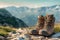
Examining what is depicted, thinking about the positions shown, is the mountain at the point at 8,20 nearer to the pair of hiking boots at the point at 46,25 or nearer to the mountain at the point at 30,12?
the mountain at the point at 30,12

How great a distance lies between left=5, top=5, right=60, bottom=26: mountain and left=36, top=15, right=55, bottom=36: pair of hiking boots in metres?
3.12

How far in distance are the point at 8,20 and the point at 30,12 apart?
7.40 feet

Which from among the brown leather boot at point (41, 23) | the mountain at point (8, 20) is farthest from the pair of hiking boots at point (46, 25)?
the mountain at point (8, 20)

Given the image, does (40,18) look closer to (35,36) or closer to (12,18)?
(35,36)

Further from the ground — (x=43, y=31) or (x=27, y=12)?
(x=27, y=12)

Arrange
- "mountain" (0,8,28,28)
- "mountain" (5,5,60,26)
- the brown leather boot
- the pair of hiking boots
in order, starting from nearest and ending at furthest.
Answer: the pair of hiking boots, the brown leather boot, "mountain" (0,8,28,28), "mountain" (5,5,60,26)

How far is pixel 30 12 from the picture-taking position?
26797 millimetres

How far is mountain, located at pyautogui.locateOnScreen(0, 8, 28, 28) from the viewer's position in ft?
81.0

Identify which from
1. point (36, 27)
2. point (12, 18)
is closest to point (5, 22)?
point (12, 18)

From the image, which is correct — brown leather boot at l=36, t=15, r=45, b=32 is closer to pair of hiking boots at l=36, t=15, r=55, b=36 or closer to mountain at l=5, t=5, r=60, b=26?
pair of hiking boots at l=36, t=15, r=55, b=36

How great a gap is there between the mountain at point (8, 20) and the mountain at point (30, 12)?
373 mm

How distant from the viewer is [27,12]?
26.9 metres

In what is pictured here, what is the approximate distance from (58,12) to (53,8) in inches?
38.2

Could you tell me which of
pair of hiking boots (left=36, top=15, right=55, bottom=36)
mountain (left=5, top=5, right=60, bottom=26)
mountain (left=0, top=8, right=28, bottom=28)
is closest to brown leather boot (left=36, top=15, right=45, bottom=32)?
pair of hiking boots (left=36, top=15, right=55, bottom=36)
